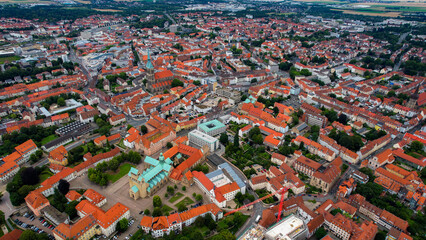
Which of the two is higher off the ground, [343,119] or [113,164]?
[343,119]

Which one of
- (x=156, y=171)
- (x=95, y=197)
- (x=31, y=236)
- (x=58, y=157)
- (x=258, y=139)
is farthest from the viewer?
(x=258, y=139)

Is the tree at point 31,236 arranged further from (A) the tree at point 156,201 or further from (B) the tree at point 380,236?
(B) the tree at point 380,236

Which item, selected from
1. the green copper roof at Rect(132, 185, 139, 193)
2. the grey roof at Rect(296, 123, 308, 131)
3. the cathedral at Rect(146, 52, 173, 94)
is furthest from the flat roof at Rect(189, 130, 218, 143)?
the cathedral at Rect(146, 52, 173, 94)

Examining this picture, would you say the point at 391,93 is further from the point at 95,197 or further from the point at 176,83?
the point at 95,197

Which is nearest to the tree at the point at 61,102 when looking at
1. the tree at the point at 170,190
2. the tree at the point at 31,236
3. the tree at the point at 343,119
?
the tree at the point at 31,236

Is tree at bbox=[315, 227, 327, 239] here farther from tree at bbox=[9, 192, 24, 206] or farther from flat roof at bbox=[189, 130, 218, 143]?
tree at bbox=[9, 192, 24, 206]

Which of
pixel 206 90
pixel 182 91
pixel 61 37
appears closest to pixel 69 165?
pixel 182 91

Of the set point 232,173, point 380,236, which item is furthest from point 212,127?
point 380,236
